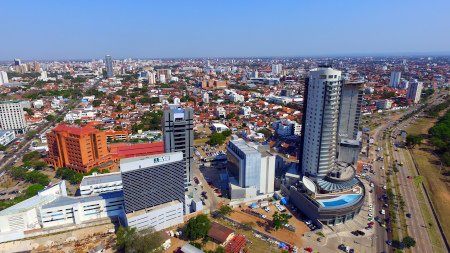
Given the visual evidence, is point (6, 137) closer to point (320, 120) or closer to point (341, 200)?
point (320, 120)

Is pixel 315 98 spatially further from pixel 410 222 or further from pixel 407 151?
pixel 407 151

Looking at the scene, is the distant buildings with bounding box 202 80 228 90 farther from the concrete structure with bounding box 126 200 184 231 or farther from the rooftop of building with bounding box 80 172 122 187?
the concrete structure with bounding box 126 200 184 231

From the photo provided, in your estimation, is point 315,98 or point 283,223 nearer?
point 283,223

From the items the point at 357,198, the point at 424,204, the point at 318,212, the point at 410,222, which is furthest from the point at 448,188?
the point at 318,212

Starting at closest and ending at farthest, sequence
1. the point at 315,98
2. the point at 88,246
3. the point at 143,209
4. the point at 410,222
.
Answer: the point at 88,246 < the point at 143,209 < the point at 410,222 < the point at 315,98

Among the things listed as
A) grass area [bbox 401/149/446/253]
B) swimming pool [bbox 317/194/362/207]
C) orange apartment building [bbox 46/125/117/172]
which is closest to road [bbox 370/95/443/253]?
grass area [bbox 401/149/446/253]

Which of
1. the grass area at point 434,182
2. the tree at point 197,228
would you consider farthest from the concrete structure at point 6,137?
the grass area at point 434,182

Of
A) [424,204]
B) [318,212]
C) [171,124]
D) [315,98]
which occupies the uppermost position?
[315,98]

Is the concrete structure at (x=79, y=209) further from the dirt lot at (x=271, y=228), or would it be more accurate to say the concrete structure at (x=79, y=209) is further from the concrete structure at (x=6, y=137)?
the concrete structure at (x=6, y=137)
